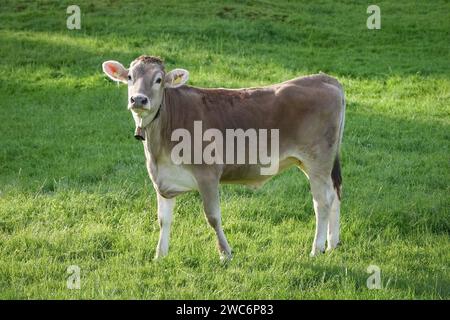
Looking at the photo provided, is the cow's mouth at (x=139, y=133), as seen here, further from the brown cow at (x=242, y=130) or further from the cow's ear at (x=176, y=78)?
the cow's ear at (x=176, y=78)

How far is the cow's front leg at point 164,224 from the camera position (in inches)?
320

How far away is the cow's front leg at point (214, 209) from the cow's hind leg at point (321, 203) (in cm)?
106

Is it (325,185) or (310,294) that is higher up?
(325,185)

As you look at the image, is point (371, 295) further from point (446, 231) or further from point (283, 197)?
point (283, 197)

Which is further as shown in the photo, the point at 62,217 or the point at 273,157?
the point at 62,217

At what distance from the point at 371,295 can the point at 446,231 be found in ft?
9.22

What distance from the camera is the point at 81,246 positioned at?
27.5 feet

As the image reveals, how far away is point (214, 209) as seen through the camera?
308 inches

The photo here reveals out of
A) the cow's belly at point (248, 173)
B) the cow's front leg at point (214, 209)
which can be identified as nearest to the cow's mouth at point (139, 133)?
the cow's front leg at point (214, 209)

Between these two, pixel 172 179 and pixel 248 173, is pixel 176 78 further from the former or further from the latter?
pixel 248 173

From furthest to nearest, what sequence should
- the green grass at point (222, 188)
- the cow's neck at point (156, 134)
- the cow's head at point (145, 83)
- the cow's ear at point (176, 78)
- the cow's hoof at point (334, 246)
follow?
1. the cow's hoof at point (334, 246)
2. the cow's neck at point (156, 134)
3. the cow's ear at point (176, 78)
4. the green grass at point (222, 188)
5. the cow's head at point (145, 83)

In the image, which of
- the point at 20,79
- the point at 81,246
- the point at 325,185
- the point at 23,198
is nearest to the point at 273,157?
the point at 325,185

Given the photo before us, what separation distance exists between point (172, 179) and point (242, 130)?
98 centimetres

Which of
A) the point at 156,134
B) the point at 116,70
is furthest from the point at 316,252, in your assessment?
the point at 116,70
